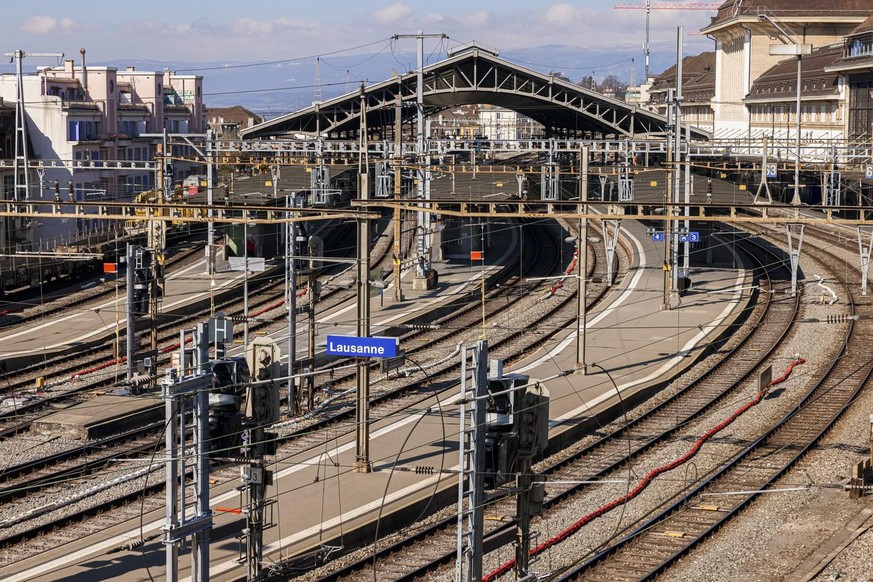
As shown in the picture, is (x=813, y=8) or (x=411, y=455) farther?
(x=813, y=8)

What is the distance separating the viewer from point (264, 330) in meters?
27.0

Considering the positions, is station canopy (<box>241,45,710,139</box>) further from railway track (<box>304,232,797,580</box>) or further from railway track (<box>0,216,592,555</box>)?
railway track (<box>0,216,592,555</box>)

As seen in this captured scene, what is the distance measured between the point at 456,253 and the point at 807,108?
3060 centimetres

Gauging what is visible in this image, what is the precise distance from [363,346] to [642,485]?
4112mm

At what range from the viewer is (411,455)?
17.5m

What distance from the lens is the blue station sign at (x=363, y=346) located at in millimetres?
15086

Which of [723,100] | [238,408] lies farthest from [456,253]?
[723,100]

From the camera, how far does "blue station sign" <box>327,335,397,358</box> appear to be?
15.1 m

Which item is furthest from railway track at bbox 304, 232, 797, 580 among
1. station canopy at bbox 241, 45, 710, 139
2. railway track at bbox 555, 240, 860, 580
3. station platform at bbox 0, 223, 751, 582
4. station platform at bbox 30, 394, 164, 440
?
station canopy at bbox 241, 45, 710, 139

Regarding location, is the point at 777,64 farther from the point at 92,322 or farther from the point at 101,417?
the point at 101,417

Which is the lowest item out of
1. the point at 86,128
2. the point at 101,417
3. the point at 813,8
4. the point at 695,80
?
the point at 101,417

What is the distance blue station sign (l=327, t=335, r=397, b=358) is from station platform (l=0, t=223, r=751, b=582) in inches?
40.7

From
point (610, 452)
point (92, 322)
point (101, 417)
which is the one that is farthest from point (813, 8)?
point (101, 417)

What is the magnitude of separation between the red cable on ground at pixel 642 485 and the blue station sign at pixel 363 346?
278 centimetres
